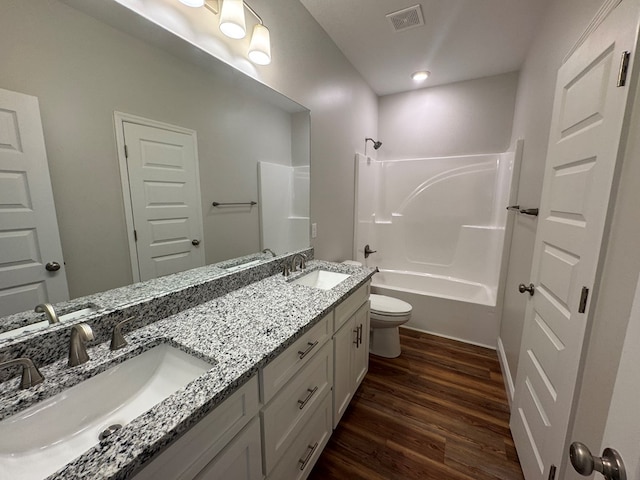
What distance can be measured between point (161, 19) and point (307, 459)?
191 cm

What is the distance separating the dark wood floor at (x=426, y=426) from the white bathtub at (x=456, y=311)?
250mm

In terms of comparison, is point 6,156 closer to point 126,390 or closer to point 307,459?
point 126,390

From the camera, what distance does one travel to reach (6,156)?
70 cm

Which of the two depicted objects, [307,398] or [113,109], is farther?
[307,398]

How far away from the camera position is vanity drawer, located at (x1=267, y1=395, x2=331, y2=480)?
1.02 m

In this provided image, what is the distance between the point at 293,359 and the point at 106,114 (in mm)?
1087

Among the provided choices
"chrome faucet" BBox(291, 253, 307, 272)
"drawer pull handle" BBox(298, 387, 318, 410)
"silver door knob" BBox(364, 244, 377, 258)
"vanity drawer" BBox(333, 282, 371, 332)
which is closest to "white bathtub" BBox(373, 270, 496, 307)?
"silver door knob" BBox(364, 244, 377, 258)

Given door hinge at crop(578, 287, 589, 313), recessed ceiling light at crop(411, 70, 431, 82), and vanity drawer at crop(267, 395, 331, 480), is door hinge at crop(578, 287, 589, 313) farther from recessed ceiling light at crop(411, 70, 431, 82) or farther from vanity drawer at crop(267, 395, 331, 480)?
recessed ceiling light at crop(411, 70, 431, 82)

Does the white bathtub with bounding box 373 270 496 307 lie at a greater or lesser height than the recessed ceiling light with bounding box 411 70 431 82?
lesser

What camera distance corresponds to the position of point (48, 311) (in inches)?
31.4

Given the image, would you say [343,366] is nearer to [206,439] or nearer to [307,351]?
[307,351]

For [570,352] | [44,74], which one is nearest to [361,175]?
[570,352]

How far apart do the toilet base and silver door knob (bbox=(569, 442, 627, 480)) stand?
1.83 m

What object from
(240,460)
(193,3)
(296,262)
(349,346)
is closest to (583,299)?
(349,346)
